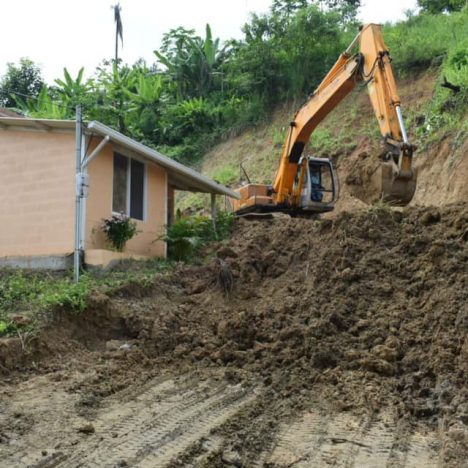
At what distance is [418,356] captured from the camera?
28.7 ft

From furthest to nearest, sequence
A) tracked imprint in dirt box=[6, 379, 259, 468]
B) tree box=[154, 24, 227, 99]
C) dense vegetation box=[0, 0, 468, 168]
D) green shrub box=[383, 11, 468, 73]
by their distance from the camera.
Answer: tree box=[154, 24, 227, 99] → dense vegetation box=[0, 0, 468, 168] → green shrub box=[383, 11, 468, 73] → tracked imprint in dirt box=[6, 379, 259, 468]

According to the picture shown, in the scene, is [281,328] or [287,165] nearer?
[281,328]

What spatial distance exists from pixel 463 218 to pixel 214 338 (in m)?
4.64

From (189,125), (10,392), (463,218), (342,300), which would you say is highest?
(189,125)

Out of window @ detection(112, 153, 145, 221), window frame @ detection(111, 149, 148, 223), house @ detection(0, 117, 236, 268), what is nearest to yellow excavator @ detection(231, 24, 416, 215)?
window frame @ detection(111, 149, 148, 223)

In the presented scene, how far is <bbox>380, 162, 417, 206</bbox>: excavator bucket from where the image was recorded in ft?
39.4

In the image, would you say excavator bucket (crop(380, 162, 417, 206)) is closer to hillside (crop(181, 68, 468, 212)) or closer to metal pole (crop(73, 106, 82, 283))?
hillside (crop(181, 68, 468, 212))

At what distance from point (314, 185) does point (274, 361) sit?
29.1 ft

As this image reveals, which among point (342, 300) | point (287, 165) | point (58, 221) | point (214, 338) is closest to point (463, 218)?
point (342, 300)

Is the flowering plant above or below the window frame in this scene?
below

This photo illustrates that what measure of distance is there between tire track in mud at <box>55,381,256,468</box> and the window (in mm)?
6598

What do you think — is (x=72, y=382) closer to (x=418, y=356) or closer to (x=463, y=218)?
(x=418, y=356)

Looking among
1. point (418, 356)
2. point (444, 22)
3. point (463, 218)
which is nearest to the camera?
point (418, 356)

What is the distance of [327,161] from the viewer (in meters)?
17.5
